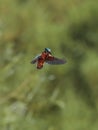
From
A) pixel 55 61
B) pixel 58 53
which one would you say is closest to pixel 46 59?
pixel 55 61

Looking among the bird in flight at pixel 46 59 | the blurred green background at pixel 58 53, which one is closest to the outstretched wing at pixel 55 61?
the bird in flight at pixel 46 59

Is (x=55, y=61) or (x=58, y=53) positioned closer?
(x=55, y=61)

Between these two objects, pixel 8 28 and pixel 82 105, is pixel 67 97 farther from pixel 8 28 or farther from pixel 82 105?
pixel 8 28

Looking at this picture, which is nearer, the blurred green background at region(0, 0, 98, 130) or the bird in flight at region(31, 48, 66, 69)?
the bird in flight at region(31, 48, 66, 69)

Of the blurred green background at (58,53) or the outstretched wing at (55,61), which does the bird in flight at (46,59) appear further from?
the blurred green background at (58,53)

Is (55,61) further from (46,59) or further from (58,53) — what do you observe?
(58,53)

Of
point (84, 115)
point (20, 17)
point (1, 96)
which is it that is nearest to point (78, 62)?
point (20, 17)

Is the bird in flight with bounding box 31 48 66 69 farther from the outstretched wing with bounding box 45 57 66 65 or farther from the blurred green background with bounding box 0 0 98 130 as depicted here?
the blurred green background with bounding box 0 0 98 130

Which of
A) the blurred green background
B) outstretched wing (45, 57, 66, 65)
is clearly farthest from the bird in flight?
the blurred green background
